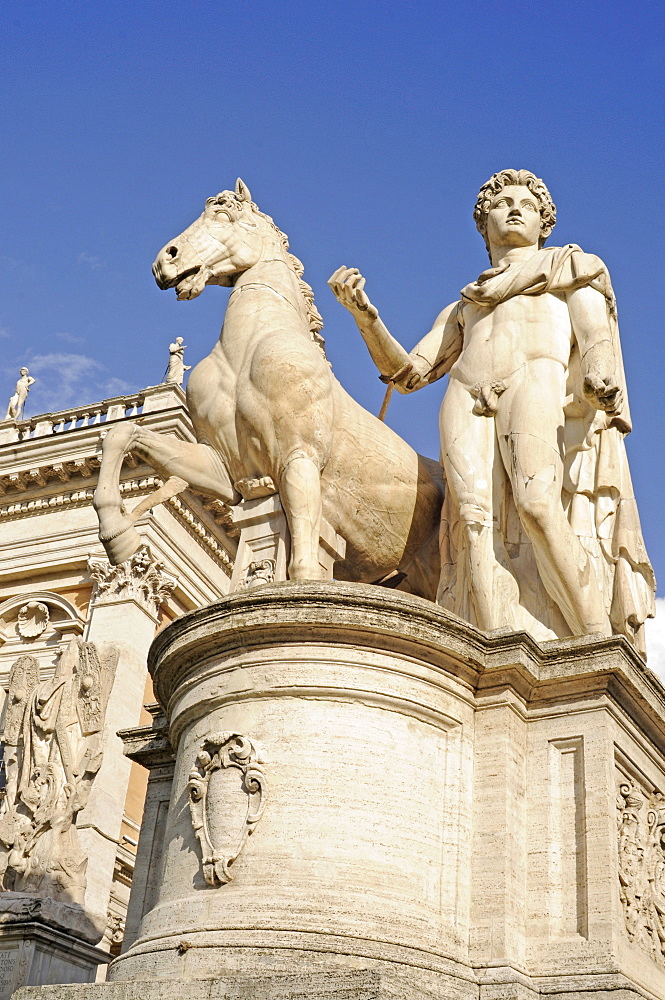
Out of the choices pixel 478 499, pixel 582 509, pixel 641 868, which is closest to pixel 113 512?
pixel 478 499

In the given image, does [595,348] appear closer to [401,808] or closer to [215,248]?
[215,248]

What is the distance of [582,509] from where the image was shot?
23.2 feet

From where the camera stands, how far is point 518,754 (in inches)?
234

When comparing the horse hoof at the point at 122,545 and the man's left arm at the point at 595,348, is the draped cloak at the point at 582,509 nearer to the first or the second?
the man's left arm at the point at 595,348

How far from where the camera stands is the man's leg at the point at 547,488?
21.7 ft

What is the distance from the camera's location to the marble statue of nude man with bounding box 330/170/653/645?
6723 millimetres

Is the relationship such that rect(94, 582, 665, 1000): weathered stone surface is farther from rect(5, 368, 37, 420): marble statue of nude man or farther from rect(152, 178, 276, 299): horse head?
rect(5, 368, 37, 420): marble statue of nude man

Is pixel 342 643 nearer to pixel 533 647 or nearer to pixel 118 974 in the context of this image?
pixel 533 647

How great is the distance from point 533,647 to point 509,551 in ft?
3.46

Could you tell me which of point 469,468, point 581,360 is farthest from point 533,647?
point 581,360

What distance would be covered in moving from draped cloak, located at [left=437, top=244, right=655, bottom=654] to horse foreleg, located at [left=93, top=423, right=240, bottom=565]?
141cm

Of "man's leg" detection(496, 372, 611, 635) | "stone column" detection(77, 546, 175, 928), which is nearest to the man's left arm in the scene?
"man's leg" detection(496, 372, 611, 635)

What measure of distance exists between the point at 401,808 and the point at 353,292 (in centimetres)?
355

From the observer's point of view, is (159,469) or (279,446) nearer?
(279,446)
